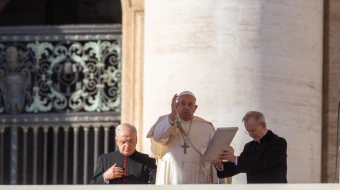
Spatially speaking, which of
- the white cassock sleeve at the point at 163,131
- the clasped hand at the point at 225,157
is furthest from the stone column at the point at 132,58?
the clasped hand at the point at 225,157

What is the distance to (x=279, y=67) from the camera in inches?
515

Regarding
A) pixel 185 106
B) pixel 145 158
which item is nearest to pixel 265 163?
pixel 185 106

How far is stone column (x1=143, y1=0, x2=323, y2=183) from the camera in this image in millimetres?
12945

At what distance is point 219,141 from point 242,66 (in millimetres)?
2021

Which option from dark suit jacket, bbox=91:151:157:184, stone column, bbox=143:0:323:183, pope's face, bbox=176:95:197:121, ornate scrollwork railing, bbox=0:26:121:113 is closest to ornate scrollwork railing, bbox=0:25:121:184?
ornate scrollwork railing, bbox=0:26:121:113

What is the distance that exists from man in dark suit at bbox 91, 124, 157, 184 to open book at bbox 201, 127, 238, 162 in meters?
0.48

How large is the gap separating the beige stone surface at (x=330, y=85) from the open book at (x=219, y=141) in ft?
8.44

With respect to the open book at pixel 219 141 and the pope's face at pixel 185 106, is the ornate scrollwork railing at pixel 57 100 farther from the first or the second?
the open book at pixel 219 141

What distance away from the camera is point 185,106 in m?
11.2

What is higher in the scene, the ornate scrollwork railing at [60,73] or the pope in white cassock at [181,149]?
the ornate scrollwork railing at [60,73]

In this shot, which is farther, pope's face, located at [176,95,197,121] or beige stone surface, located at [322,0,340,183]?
beige stone surface, located at [322,0,340,183]

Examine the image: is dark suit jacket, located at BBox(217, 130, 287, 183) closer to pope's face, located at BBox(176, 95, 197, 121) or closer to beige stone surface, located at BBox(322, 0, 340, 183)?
pope's face, located at BBox(176, 95, 197, 121)

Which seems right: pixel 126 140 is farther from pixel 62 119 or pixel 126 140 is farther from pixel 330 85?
pixel 62 119

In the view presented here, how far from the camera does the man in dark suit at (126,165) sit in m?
11.3
